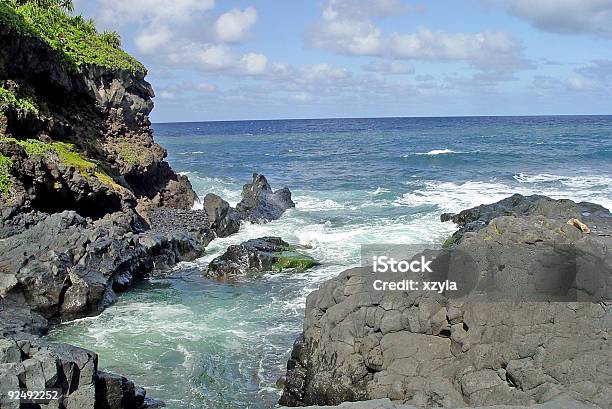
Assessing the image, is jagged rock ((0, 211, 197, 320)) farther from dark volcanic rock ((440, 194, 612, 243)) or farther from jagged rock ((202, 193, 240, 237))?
dark volcanic rock ((440, 194, 612, 243))

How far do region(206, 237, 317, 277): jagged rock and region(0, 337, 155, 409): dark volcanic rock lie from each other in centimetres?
1032

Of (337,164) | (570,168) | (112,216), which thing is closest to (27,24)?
(112,216)

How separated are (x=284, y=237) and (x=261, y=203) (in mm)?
5024

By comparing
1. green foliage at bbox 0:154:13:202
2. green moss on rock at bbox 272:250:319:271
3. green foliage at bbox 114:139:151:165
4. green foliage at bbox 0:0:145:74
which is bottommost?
green moss on rock at bbox 272:250:319:271

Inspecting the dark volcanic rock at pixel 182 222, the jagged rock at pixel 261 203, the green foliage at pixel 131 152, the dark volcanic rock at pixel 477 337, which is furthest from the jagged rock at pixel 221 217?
the dark volcanic rock at pixel 477 337

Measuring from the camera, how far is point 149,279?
22484mm

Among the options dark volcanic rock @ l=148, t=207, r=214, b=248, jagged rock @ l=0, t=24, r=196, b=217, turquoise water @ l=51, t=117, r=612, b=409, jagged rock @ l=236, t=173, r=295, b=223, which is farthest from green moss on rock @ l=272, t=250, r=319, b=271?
jagged rock @ l=0, t=24, r=196, b=217

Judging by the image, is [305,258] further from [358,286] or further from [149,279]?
[358,286]

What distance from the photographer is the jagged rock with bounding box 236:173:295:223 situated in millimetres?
32250

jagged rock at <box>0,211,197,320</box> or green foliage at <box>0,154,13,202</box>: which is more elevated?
green foliage at <box>0,154,13,202</box>

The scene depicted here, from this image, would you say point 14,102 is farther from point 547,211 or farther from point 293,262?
point 547,211

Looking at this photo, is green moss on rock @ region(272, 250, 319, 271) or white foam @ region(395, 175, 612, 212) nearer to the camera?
green moss on rock @ region(272, 250, 319, 271)

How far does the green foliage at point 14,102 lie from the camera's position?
2602 centimetres

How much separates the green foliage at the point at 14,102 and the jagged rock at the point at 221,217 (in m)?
9.11
